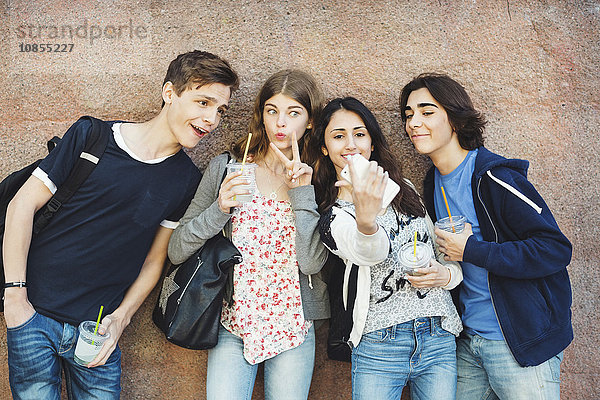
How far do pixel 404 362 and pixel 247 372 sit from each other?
0.79 meters

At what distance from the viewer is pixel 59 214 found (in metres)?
2.56

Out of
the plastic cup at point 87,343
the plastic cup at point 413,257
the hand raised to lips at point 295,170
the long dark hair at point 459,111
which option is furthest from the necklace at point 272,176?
the plastic cup at point 87,343

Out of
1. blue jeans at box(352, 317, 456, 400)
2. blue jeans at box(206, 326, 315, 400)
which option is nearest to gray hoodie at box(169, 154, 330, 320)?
blue jeans at box(206, 326, 315, 400)

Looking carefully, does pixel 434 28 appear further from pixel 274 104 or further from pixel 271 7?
pixel 274 104

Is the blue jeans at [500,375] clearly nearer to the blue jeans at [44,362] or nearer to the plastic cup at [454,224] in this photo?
the plastic cup at [454,224]

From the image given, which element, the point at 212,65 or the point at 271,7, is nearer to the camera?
the point at 212,65

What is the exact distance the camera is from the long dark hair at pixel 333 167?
2703mm

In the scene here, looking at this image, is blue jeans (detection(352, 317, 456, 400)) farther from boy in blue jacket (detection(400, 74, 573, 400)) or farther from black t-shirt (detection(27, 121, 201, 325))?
black t-shirt (detection(27, 121, 201, 325))

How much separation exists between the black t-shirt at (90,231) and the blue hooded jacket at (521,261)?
1.64 metres

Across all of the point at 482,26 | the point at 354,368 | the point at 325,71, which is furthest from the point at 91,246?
the point at 482,26

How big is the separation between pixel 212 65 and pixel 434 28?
1.54 m

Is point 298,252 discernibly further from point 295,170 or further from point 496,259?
point 496,259

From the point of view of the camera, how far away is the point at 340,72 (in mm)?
3332
